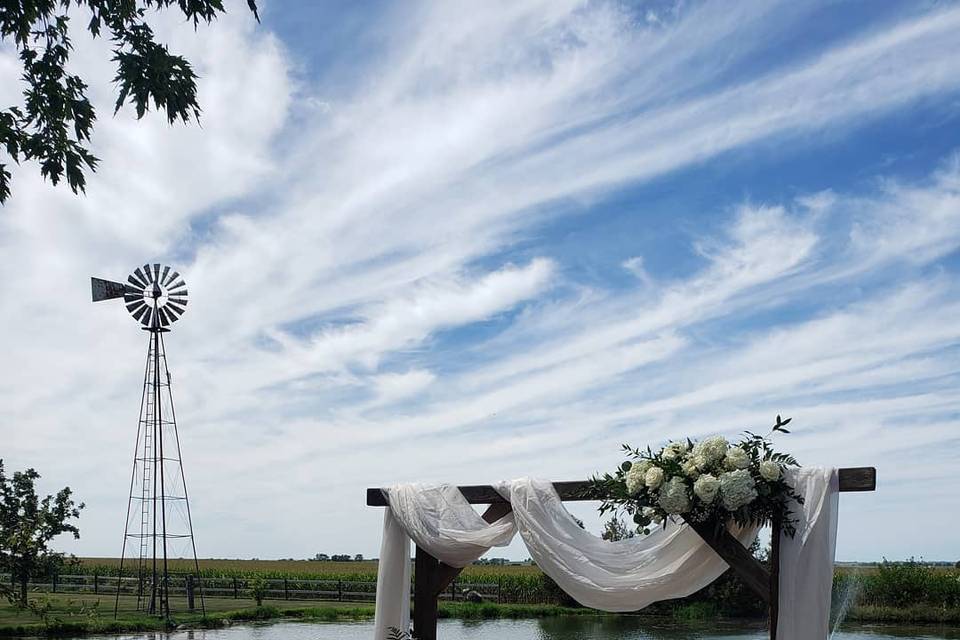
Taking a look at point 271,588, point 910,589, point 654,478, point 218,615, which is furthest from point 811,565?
point 271,588

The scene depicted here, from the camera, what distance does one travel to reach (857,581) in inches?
269

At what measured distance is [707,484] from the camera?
550 centimetres

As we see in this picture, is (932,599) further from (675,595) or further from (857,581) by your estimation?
(675,595)

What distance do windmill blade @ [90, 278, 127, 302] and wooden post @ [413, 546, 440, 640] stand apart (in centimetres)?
1415

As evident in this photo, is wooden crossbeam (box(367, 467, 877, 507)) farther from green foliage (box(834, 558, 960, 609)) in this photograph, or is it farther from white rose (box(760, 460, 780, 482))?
green foliage (box(834, 558, 960, 609))

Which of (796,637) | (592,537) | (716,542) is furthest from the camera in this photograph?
(592,537)

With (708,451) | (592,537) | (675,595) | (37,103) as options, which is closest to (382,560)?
(592,537)

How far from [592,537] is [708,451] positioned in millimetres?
1084

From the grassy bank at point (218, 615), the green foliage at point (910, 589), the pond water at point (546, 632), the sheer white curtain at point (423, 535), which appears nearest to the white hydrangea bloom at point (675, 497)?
the sheer white curtain at point (423, 535)

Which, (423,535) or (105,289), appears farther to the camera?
(105,289)

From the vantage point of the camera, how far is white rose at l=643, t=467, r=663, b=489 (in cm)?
567

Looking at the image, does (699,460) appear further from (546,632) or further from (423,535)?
Answer: (546,632)

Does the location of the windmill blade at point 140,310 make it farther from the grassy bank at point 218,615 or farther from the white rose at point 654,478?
the white rose at point 654,478

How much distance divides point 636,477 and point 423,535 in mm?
1840
